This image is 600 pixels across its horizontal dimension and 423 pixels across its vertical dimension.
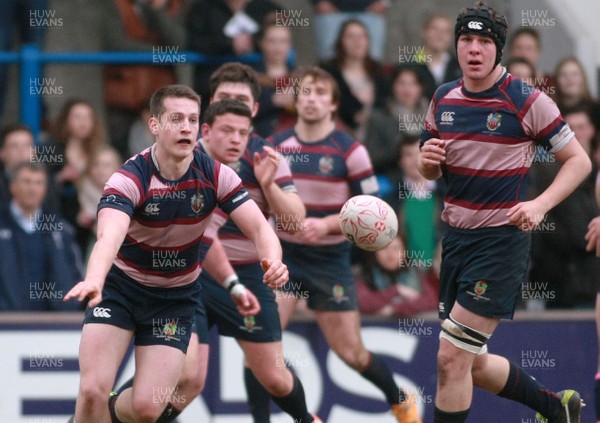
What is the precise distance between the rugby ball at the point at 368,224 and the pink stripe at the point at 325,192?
1.18 metres

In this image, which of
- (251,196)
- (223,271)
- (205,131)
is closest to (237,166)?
(251,196)

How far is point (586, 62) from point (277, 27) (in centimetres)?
311

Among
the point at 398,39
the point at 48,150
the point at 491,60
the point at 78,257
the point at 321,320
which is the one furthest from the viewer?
the point at 398,39

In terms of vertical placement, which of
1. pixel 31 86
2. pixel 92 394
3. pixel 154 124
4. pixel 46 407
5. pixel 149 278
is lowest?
pixel 46 407

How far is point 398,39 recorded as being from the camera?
1225 cm

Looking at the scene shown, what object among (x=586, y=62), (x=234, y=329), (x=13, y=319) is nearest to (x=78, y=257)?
(x=13, y=319)

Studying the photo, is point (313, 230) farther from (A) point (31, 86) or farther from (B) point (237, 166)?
(A) point (31, 86)

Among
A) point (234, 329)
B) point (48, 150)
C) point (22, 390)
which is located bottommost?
point (22, 390)

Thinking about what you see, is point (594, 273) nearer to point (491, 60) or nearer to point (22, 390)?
point (491, 60)

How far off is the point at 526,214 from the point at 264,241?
4.78ft

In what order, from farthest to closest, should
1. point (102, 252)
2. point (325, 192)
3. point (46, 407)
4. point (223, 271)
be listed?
point (46, 407) → point (325, 192) → point (223, 271) → point (102, 252)

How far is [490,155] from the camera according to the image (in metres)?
7.58

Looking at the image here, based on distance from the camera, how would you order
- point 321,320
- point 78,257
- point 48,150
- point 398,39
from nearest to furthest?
point 321,320
point 78,257
point 48,150
point 398,39

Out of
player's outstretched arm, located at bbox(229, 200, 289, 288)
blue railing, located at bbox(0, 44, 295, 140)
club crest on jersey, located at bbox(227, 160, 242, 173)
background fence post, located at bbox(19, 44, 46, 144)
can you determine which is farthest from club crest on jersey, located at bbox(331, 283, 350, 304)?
background fence post, located at bbox(19, 44, 46, 144)
